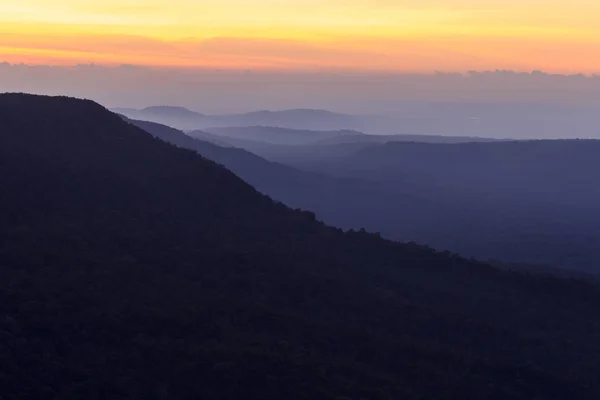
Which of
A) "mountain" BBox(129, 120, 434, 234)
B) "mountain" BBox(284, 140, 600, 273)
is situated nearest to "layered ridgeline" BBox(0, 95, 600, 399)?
"mountain" BBox(284, 140, 600, 273)

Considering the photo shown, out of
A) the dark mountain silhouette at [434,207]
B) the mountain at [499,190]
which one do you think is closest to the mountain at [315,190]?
the dark mountain silhouette at [434,207]

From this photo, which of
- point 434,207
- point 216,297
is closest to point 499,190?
point 434,207

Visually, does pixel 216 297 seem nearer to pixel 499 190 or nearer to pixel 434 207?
pixel 434 207

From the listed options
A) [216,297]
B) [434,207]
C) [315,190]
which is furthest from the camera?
[315,190]

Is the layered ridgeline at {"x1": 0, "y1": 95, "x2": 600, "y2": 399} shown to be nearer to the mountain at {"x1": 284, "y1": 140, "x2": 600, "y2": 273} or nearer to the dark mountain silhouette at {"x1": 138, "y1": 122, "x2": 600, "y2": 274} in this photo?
the dark mountain silhouette at {"x1": 138, "y1": 122, "x2": 600, "y2": 274}

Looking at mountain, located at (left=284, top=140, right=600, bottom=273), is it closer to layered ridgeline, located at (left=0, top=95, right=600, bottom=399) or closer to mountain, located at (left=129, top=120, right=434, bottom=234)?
mountain, located at (left=129, top=120, right=434, bottom=234)

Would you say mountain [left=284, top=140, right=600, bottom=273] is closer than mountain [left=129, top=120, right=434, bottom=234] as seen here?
Yes

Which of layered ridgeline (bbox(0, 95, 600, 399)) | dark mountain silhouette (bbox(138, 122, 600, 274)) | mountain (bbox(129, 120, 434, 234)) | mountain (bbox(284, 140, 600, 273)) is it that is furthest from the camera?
mountain (bbox(129, 120, 434, 234))

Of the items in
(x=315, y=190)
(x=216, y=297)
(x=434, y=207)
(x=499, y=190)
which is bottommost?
(x=216, y=297)

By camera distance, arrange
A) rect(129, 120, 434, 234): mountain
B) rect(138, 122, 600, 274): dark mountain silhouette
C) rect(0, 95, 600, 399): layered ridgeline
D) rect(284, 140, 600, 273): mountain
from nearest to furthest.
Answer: rect(0, 95, 600, 399): layered ridgeline, rect(138, 122, 600, 274): dark mountain silhouette, rect(284, 140, 600, 273): mountain, rect(129, 120, 434, 234): mountain

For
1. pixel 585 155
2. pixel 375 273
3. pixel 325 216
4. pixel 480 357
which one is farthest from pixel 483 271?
pixel 585 155
